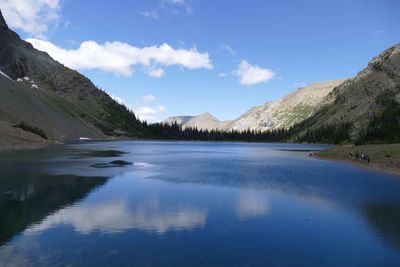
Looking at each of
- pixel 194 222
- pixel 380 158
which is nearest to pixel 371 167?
pixel 380 158

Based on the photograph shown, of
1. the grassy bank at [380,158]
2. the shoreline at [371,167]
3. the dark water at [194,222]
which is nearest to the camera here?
the dark water at [194,222]

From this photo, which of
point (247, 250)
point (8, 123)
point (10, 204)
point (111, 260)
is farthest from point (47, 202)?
point (8, 123)

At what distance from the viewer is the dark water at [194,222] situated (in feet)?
77.4

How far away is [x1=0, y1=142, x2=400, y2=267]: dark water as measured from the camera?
23.6 metres

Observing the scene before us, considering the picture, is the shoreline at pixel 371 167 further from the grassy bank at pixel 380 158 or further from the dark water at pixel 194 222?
the dark water at pixel 194 222

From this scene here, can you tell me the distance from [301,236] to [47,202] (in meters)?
23.9

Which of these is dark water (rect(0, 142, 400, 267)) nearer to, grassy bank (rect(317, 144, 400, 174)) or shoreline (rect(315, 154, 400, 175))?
shoreline (rect(315, 154, 400, 175))

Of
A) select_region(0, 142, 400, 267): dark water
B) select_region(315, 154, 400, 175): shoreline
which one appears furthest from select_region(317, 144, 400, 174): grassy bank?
select_region(0, 142, 400, 267): dark water

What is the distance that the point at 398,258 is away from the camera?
2400 cm

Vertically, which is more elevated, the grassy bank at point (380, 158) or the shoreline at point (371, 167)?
the grassy bank at point (380, 158)

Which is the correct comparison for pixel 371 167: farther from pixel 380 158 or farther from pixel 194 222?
pixel 194 222

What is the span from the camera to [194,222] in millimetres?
32219

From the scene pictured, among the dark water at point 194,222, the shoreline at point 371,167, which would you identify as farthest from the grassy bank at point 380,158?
the dark water at point 194,222

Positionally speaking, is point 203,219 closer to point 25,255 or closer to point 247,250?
point 247,250
